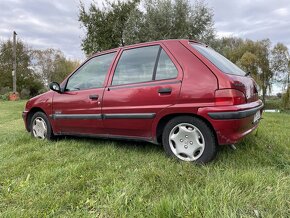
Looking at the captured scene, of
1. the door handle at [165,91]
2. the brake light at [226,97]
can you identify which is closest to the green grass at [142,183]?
the brake light at [226,97]

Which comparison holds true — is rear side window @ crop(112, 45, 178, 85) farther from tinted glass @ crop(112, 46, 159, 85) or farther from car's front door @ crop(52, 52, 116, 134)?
car's front door @ crop(52, 52, 116, 134)

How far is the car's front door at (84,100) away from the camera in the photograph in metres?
4.26

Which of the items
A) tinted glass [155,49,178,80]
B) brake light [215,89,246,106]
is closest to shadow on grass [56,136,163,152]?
tinted glass [155,49,178,80]

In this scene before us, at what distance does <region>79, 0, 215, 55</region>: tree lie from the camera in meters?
14.0

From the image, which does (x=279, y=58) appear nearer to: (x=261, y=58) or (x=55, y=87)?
(x=261, y=58)

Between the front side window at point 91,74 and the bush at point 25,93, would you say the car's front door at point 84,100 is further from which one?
the bush at point 25,93

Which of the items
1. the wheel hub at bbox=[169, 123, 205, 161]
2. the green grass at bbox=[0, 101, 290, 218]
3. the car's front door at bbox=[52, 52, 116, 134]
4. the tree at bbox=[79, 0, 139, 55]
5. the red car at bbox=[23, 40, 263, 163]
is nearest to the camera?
the green grass at bbox=[0, 101, 290, 218]

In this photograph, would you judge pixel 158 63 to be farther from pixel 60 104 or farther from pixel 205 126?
pixel 60 104

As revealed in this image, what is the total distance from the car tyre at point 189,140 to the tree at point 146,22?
1106cm

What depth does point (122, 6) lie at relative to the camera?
16094 mm

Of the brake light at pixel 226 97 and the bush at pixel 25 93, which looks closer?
the brake light at pixel 226 97

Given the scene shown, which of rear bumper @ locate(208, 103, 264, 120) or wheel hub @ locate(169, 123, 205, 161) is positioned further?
wheel hub @ locate(169, 123, 205, 161)

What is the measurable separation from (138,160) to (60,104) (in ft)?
6.07

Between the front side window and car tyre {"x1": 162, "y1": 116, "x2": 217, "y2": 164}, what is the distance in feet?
4.58
